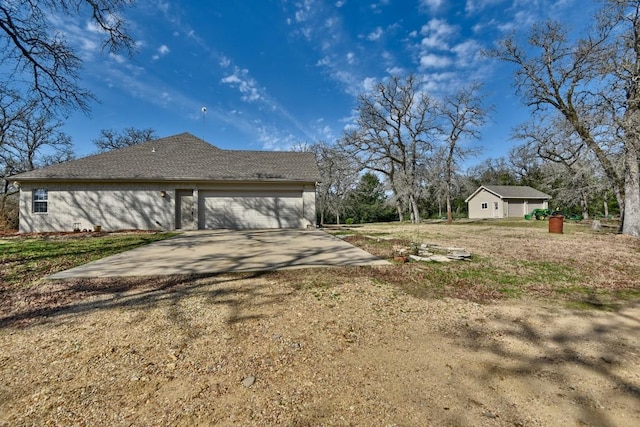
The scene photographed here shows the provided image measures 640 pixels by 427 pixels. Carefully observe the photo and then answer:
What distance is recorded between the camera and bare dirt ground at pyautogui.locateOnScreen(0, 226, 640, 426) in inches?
70.8

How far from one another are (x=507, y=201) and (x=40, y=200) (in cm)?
3922

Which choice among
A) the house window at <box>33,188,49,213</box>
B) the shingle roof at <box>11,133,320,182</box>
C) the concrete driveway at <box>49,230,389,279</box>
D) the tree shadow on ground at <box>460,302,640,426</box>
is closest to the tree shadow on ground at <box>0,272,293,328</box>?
the concrete driveway at <box>49,230,389,279</box>

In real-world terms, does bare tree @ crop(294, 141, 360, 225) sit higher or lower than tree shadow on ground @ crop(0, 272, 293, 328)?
higher

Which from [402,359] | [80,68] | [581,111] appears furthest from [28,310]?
[581,111]

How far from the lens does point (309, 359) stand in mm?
2398

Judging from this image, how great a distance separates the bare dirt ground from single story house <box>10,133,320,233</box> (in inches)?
391

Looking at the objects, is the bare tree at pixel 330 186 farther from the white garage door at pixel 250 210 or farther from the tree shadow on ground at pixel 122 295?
the tree shadow on ground at pixel 122 295

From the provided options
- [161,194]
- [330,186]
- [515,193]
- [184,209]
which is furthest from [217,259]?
[515,193]

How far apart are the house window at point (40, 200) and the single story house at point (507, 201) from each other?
3765cm

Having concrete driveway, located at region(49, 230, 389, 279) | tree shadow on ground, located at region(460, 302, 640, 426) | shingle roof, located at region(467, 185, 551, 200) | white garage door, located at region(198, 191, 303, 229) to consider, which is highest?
shingle roof, located at region(467, 185, 551, 200)

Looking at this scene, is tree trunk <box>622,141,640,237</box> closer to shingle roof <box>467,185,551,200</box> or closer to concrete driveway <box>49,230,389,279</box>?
concrete driveway <box>49,230,389,279</box>

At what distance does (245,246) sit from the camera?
810 centimetres

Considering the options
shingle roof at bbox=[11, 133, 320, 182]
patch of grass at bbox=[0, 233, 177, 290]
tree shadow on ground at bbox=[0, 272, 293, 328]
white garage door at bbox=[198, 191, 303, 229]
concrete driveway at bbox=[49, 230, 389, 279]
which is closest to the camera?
tree shadow on ground at bbox=[0, 272, 293, 328]

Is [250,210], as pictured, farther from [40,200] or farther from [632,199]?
[632,199]
